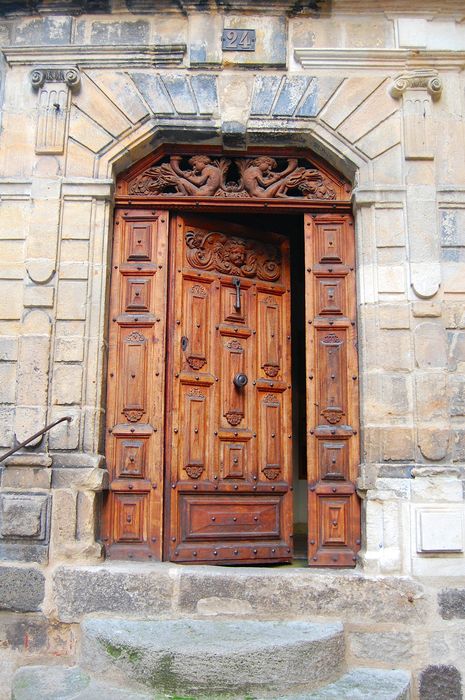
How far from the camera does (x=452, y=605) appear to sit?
4004 mm

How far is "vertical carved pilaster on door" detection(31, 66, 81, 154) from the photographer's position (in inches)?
182

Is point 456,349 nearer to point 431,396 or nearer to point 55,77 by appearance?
point 431,396

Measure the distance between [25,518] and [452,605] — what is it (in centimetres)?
255

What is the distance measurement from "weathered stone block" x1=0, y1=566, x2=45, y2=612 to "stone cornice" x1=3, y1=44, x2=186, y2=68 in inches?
131

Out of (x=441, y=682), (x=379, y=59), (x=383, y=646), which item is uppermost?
(x=379, y=59)

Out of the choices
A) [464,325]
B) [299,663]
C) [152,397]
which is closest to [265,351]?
[152,397]

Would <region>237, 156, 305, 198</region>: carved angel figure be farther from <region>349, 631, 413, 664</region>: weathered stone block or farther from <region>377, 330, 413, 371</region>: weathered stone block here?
<region>349, 631, 413, 664</region>: weathered stone block

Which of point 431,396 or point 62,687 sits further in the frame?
point 431,396

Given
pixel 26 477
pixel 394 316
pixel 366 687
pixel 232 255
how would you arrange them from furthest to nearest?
pixel 232 255
pixel 394 316
pixel 26 477
pixel 366 687

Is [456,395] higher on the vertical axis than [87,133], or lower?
lower

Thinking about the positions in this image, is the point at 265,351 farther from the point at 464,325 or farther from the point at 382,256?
the point at 464,325

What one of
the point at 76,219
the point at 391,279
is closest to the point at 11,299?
the point at 76,219

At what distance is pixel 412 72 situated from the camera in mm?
4715

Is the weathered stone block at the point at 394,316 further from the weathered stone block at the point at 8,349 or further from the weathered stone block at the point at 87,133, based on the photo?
the weathered stone block at the point at 8,349
